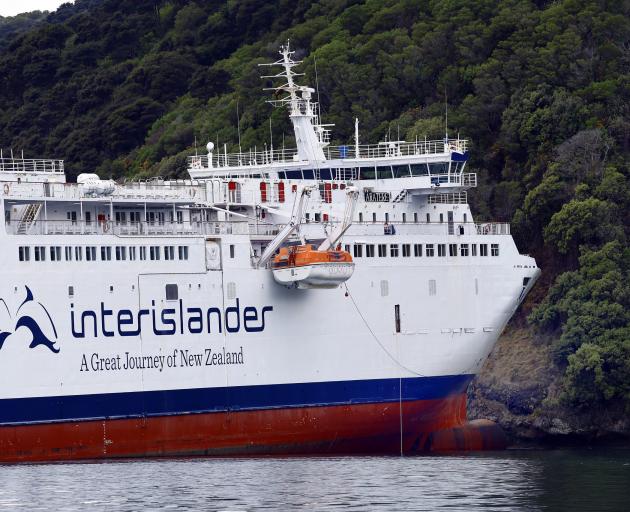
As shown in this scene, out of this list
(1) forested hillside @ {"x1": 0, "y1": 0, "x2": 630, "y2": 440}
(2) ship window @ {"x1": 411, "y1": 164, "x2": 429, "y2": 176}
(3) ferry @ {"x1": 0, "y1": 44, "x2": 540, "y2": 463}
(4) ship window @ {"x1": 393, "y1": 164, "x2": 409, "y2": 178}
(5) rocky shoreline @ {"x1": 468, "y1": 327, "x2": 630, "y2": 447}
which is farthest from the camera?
(1) forested hillside @ {"x1": 0, "y1": 0, "x2": 630, "y2": 440}

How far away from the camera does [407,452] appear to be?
5775 cm

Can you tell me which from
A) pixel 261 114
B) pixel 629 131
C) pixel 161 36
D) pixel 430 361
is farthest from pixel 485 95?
pixel 161 36

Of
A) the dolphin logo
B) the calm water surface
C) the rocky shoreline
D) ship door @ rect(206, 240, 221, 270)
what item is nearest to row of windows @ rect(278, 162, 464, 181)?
ship door @ rect(206, 240, 221, 270)

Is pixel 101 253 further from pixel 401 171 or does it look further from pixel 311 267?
pixel 401 171

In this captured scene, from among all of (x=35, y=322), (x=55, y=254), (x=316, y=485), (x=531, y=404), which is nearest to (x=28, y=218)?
(x=55, y=254)

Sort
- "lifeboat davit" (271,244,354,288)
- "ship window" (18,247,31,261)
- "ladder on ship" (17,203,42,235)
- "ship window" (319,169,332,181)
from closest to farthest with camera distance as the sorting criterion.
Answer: "ship window" (18,247,31,261), "ladder on ship" (17,203,42,235), "lifeboat davit" (271,244,354,288), "ship window" (319,169,332,181)

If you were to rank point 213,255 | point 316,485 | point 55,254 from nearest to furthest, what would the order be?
point 316,485, point 55,254, point 213,255

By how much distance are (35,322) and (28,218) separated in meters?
3.40

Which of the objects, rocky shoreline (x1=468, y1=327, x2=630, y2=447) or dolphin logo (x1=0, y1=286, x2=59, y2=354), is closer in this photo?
dolphin logo (x1=0, y1=286, x2=59, y2=354)

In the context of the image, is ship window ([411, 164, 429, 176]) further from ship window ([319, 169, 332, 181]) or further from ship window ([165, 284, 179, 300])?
ship window ([165, 284, 179, 300])

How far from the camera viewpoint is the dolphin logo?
162 feet

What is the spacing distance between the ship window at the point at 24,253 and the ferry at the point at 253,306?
0.06m

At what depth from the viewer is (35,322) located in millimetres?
49562

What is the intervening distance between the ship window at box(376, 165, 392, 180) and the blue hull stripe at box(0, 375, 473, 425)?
7027 mm
